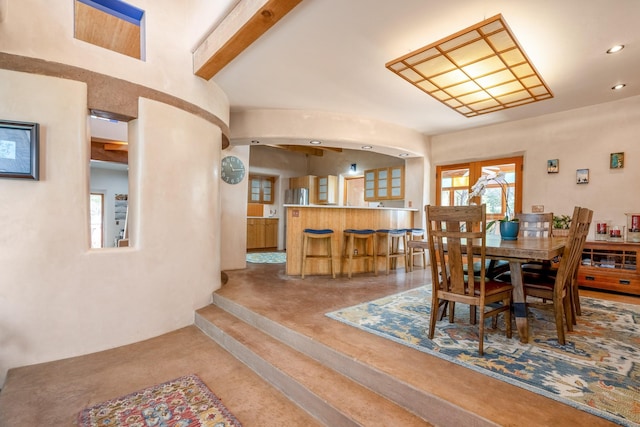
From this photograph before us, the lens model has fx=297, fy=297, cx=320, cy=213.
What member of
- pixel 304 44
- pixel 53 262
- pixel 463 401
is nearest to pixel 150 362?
pixel 53 262

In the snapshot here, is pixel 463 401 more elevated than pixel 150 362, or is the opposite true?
pixel 463 401

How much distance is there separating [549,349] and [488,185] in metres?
3.90

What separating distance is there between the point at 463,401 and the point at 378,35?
2.96 m

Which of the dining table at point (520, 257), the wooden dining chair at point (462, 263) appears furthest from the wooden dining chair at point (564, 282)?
the wooden dining chair at point (462, 263)

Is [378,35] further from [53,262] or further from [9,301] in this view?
[9,301]

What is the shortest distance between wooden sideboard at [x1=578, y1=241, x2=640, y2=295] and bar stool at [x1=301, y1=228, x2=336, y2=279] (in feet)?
11.3

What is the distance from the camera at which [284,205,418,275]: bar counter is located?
4.73 meters

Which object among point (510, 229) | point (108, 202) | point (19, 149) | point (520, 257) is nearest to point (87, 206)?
point (19, 149)

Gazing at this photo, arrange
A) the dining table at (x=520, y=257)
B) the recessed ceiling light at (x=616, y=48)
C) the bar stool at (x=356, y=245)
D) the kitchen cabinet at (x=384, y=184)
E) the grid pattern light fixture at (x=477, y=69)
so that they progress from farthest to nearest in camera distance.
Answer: the kitchen cabinet at (x=384, y=184) → the bar stool at (x=356, y=245) → the recessed ceiling light at (x=616, y=48) → the grid pattern light fixture at (x=477, y=69) → the dining table at (x=520, y=257)

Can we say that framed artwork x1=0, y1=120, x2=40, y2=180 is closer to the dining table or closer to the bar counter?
the bar counter

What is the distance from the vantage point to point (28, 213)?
2.41m

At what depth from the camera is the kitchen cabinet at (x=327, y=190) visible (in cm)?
853

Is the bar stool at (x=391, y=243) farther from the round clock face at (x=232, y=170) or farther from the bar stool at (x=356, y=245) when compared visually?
the round clock face at (x=232, y=170)

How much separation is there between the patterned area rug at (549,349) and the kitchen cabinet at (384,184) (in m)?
4.25
